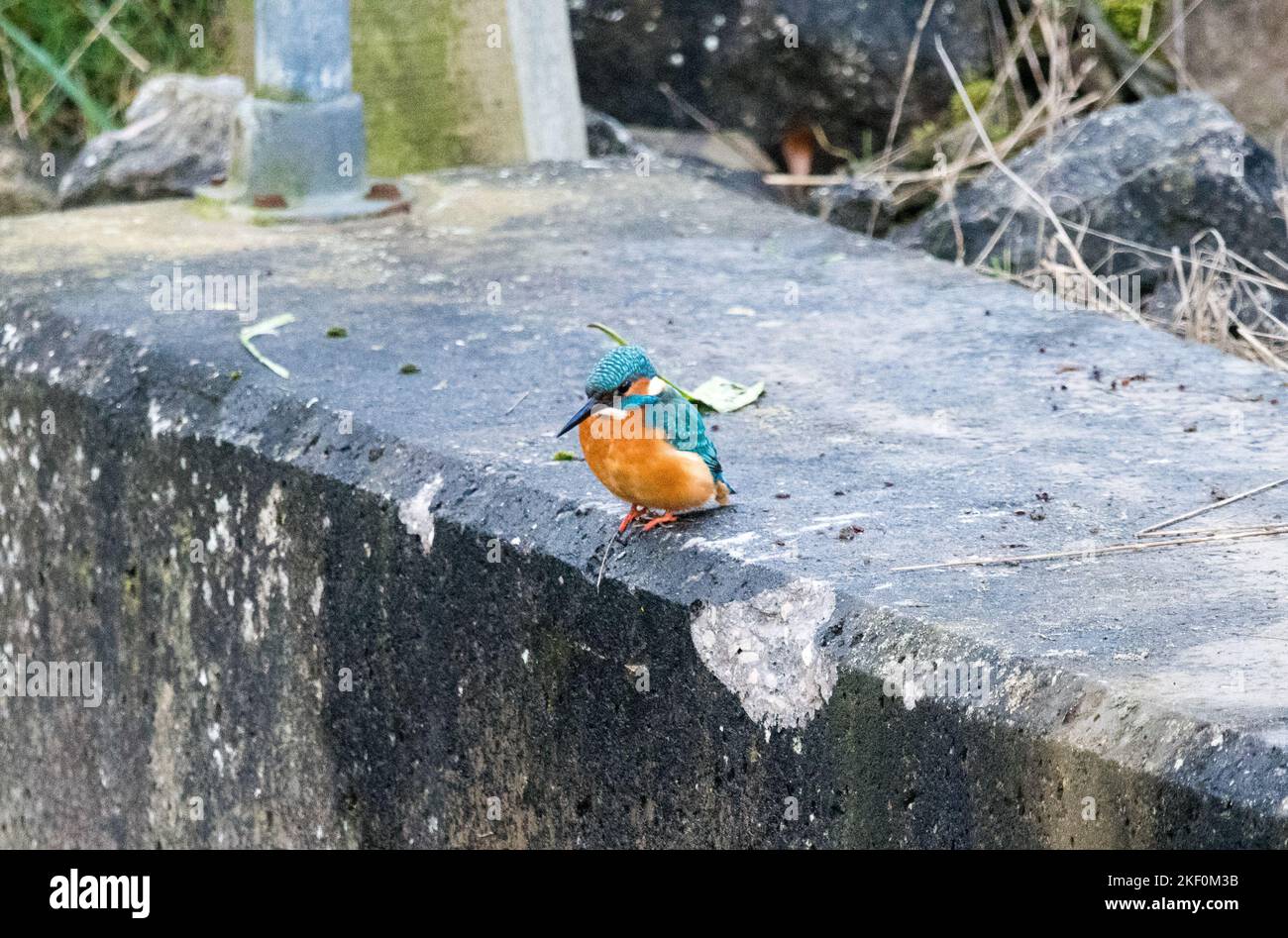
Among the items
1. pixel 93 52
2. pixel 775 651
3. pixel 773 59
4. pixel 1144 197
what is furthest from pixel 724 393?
pixel 93 52

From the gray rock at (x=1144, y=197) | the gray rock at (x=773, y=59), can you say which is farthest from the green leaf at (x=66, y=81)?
the gray rock at (x=1144, y=197)

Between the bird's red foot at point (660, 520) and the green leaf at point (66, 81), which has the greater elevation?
the green leaf at point (66, 81)

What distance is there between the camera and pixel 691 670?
2.47 meters

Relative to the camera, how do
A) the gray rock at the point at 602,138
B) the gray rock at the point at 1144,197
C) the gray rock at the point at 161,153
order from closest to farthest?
1. the gray rock at the point at 1144,197
2. the gray rock at the point at 161,153
3. the gray rock at the point at 602,138

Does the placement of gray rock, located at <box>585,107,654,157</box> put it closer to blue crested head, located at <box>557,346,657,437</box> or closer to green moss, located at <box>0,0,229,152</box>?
green moss, located at <box>0,0,229,152</box>

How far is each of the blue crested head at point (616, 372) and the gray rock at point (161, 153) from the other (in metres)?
3.21

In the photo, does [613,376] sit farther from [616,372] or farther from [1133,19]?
[1133,19]

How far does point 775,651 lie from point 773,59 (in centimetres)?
439

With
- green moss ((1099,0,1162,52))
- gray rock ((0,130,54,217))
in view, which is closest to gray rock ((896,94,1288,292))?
green moss ((1099,0,1162,52))

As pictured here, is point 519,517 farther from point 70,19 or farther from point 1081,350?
point 70,19

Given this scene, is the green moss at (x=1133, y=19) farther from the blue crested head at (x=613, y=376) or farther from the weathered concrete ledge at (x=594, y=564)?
the blue crested head at (x=613, y=376)

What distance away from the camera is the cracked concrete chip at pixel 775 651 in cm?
234

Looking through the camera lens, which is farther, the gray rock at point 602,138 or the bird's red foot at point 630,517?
the gray rock at point 602,138

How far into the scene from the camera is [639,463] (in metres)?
2.44
